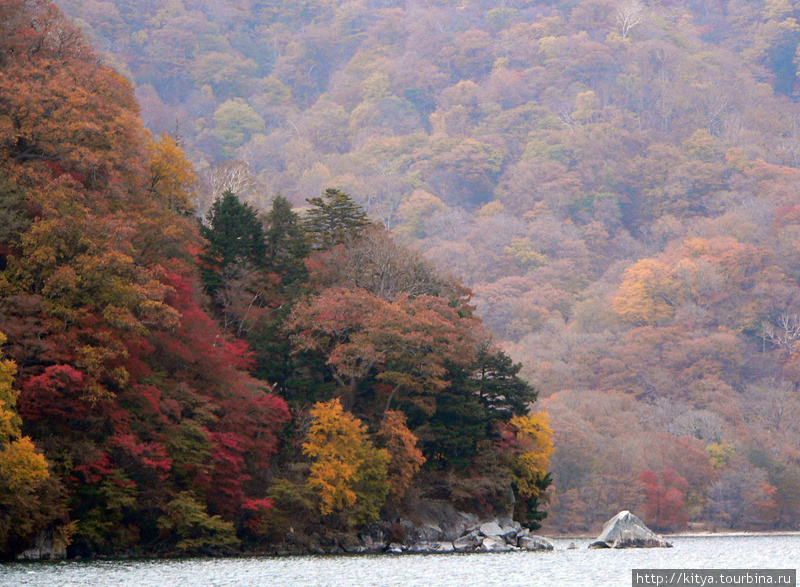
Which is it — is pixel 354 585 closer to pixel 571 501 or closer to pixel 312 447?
pixel 312 447

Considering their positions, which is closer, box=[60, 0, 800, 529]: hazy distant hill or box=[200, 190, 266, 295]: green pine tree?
box=[200, 190, 266, 295]: green pine tree

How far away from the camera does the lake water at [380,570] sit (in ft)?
80.8

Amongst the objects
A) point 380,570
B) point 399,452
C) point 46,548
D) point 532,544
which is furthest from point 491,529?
point 46,548

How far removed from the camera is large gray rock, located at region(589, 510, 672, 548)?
45312 mm

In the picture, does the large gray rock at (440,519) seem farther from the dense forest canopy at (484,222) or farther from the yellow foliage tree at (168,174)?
the yellow foliage tree at (168,174)

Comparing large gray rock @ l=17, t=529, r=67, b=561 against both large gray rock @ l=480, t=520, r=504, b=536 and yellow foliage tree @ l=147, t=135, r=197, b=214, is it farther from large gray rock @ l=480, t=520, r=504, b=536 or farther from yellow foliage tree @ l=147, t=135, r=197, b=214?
large gray rock @ l=480, t=520, r=504, b=536

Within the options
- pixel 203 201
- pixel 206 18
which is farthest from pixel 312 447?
pixel 206 18

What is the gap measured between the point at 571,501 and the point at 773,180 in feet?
239

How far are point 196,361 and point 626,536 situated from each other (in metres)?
22.6

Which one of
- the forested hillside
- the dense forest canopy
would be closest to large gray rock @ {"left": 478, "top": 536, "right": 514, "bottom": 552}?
the dense forest canopy

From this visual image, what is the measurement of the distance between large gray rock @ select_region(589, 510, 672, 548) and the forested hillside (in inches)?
205

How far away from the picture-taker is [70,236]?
3184 cm

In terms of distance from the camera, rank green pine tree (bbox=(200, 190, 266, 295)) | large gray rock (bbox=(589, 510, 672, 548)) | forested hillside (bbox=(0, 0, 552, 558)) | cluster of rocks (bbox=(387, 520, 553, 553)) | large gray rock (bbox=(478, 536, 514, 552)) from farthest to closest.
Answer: green pine tree (bbox=(200, 190, 266, 295)) → large gray rock (bbox=(589, 510, 672, 548)) → cluster of rocks (bbox=(387, 520, 553, 553)) → large gray rock (bbox=(478, 536, 514, 552)) → forested hillside (bbox=(0, 0, 552, 558))

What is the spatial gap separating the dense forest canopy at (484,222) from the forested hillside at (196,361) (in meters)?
0.22
